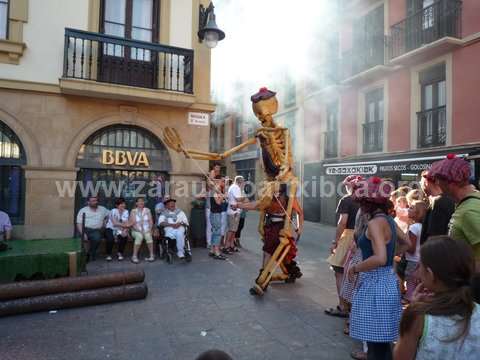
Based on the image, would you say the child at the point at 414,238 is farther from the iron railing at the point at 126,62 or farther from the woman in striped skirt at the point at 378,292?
the iron railing at the point at 126,62

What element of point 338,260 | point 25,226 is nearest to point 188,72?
point 25,226

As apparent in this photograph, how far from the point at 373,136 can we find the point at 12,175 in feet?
34.7

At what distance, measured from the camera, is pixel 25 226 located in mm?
6957

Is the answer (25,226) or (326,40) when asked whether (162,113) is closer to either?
(25,226)

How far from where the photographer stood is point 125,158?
7.79 m

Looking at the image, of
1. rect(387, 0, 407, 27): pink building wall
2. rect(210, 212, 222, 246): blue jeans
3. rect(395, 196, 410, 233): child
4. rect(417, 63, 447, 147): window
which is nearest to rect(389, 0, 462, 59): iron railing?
rect(387, 0, 407, 27): pink building wall

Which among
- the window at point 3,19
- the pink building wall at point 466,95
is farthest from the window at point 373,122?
the window at point 3,19

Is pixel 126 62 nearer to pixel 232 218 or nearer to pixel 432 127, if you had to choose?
pixel 232 218

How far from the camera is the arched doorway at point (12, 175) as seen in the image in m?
6.95

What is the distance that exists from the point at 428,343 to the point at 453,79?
1060cm

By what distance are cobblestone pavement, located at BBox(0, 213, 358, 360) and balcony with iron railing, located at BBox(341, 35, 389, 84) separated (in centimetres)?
905

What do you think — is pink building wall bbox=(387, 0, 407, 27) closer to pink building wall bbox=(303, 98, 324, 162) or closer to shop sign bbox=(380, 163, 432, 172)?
pink building wall bbox=(303, 98, 324, 162)

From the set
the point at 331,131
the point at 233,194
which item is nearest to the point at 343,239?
the point at 233,194

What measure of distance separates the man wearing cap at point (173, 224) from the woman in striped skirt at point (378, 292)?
15.4 ft
